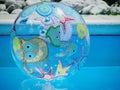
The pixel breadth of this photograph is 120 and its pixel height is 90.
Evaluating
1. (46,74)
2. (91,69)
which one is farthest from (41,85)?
(91,69)

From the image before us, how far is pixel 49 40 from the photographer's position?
2482mm

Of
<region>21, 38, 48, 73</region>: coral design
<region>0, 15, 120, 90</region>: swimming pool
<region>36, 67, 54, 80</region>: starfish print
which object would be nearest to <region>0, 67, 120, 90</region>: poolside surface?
<region>0, 15, 120, 90</region>: swimming pool

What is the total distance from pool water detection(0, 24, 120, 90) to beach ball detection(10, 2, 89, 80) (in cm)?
24

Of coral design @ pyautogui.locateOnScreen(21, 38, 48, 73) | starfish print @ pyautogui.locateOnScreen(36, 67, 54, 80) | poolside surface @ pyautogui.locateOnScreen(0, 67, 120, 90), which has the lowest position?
poolside surface @ pyautogui.locateOnScreen(0, 67, 120, 90)

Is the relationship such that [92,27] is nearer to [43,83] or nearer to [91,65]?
[91,65]

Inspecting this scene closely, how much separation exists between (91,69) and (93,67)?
0.29ft

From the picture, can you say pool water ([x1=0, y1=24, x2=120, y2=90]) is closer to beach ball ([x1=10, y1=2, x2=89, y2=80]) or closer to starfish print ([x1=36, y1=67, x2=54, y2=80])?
starfish print ([x1=36, y1=67, x2=54, y2=80])

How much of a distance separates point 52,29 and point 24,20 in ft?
0.72

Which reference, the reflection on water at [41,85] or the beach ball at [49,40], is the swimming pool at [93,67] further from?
the beach ball at [49,40]

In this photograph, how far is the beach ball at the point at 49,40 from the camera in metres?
2.49

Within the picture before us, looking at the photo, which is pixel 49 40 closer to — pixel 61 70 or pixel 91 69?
pixel 61 70

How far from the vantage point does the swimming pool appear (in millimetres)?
2820

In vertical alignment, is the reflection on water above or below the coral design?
below

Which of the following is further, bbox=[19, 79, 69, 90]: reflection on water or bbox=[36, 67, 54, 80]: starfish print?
bbox=[19, 79, 69, 90]: reflection on water
